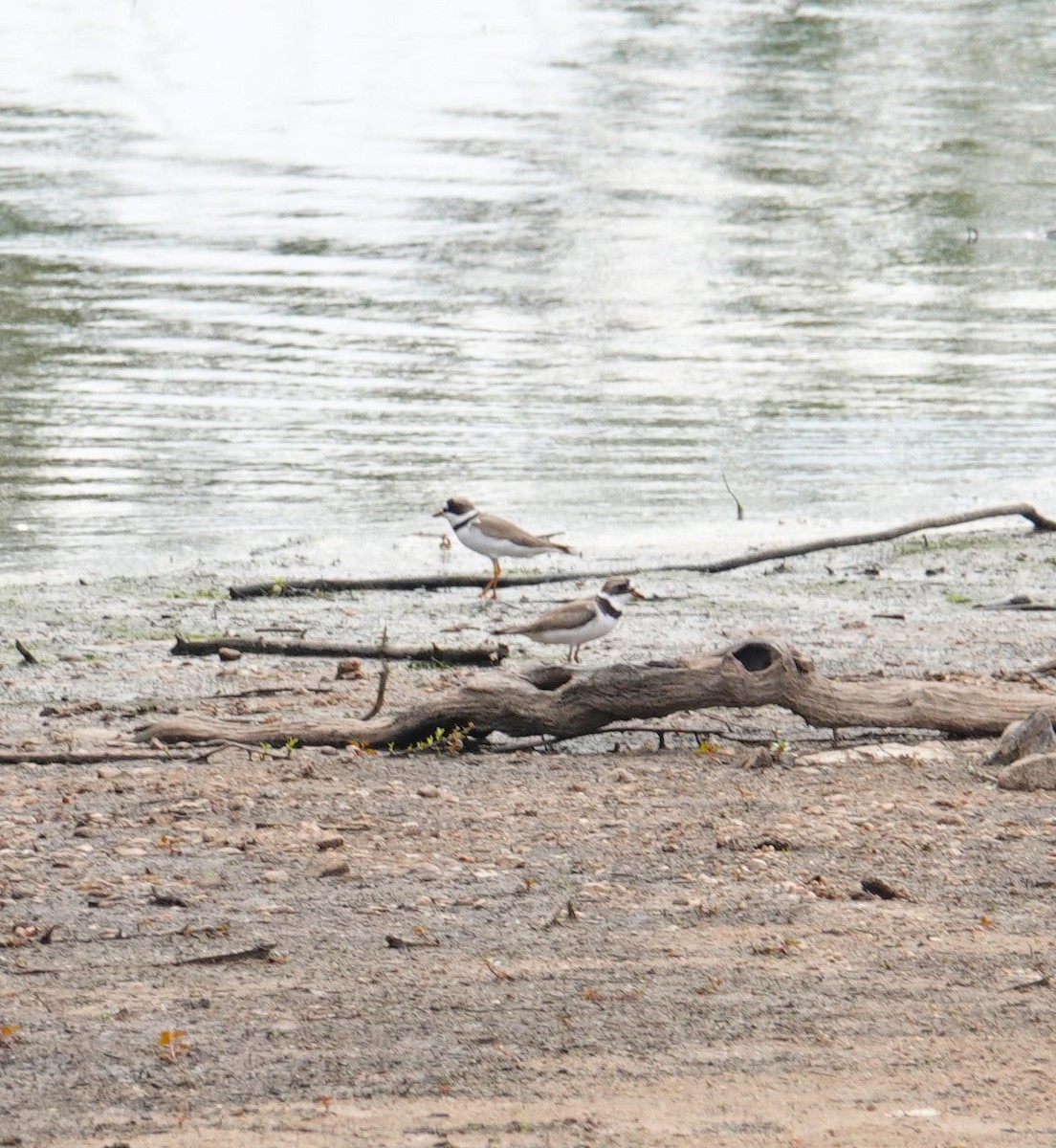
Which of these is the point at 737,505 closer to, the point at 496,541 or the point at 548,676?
the point at 496,541

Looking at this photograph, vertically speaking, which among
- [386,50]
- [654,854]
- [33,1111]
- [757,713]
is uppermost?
[33,1111]

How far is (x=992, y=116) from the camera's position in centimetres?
3244

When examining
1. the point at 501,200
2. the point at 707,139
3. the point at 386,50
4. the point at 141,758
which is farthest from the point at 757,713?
the point at 386,50

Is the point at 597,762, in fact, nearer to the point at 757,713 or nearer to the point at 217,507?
the point at 757,713

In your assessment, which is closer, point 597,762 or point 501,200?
point 597,762

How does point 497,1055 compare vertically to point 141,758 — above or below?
above

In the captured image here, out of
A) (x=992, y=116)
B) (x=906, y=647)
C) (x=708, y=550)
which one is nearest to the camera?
(x=906, y=647)

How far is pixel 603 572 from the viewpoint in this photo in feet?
36.5

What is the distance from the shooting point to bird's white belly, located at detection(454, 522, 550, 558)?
1054cm

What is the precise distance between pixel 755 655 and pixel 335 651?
2357 mm

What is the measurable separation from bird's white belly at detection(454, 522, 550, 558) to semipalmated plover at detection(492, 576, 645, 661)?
1.82 meters

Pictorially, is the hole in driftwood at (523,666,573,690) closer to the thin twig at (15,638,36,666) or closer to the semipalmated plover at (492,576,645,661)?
the semipalmated plover at (492,576,645,661)

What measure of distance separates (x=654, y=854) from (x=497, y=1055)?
5.05 ft

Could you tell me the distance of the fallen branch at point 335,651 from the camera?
27.6ft
